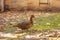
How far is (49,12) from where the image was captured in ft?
34.5

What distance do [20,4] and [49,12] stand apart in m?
1.47

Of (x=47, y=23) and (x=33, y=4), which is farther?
(x=33, y=4)

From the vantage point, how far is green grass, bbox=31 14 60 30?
7401 mm

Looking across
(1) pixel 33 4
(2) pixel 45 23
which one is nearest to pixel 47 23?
(2) pixel 45 23

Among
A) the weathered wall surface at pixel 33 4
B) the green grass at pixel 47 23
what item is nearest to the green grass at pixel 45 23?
the green grass at pixel 47 23

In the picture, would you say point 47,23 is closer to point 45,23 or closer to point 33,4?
point 45,23

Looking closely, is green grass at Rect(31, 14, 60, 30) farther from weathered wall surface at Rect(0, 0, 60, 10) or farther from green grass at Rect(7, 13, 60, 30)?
weathered wall surface at Rect(0, 0, 60, 10)

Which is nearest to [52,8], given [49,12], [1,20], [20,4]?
[49,12]

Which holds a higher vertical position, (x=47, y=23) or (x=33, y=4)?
(x=33, y=4)

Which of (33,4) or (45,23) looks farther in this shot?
(33,4)

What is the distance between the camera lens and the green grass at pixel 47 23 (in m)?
7.40

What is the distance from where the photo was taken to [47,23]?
26.3 ft

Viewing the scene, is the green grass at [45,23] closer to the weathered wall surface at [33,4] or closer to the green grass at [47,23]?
the green grass at [47,23]

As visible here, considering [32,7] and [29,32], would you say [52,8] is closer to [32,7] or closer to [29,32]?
[32,7]
